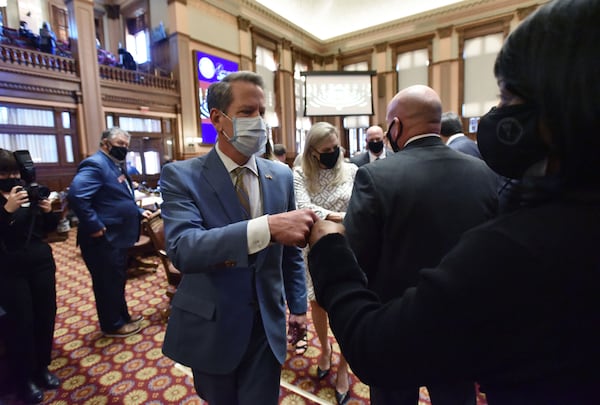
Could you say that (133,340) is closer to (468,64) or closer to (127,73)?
(127,73)

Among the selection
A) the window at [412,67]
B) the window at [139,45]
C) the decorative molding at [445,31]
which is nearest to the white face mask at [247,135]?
the window at [139,45]

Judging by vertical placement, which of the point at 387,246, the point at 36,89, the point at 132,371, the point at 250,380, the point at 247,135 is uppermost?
the point at 36,89

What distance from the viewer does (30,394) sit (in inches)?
86.7

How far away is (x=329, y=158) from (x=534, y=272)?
1.93 m

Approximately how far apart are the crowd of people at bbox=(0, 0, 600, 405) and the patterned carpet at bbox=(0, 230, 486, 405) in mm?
119

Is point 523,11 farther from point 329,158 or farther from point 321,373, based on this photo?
point 321,373

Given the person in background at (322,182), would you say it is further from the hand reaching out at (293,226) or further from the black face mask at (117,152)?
the black face mask at (117,152)

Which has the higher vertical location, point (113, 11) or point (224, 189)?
point (113, 11)

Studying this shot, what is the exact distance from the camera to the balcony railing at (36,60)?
7.09 meters

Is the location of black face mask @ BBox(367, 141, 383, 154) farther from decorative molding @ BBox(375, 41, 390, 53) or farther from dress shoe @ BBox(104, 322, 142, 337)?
decorative molding @ BBox(375, 41, 390, 53)

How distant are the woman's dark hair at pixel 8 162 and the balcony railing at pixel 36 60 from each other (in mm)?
6806

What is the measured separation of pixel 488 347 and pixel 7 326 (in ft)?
8.87

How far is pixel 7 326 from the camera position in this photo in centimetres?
214

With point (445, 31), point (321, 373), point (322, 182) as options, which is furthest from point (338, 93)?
point (321, 373)
